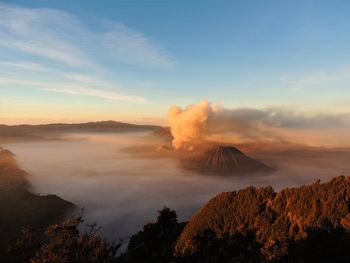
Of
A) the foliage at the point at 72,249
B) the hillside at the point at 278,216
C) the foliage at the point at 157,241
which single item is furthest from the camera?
the foliage at the point at 157,241

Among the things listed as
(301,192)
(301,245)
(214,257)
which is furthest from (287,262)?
(301,192)

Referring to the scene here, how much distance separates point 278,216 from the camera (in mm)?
86000

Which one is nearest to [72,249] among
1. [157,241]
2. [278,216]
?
[278,216]

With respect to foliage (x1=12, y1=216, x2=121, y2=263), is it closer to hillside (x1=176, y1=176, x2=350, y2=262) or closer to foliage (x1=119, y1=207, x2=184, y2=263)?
hillside (x1=176, y1=176, x2=350, y2=262)

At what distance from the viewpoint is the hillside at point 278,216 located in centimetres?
7388

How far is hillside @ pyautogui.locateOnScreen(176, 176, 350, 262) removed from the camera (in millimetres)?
73875

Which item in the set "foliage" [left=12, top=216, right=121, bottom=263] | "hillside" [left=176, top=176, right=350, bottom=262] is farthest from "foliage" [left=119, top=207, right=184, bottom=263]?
"foliage" [left=12, top=216, right=121, bottom=263]

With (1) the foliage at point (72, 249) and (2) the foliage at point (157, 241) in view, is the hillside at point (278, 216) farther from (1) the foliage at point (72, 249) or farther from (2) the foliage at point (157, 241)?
(1) the foliage at point (72, 249)

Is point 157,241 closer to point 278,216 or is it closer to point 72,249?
point 278,216

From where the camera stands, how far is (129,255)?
9081 centimetres

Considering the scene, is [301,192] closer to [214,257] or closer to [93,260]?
[214,257]

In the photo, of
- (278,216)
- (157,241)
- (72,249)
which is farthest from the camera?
(157,241)

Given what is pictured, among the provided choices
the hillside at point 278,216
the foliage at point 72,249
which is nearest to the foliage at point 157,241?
the hillside at point 278,216

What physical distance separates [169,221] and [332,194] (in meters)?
45.6
